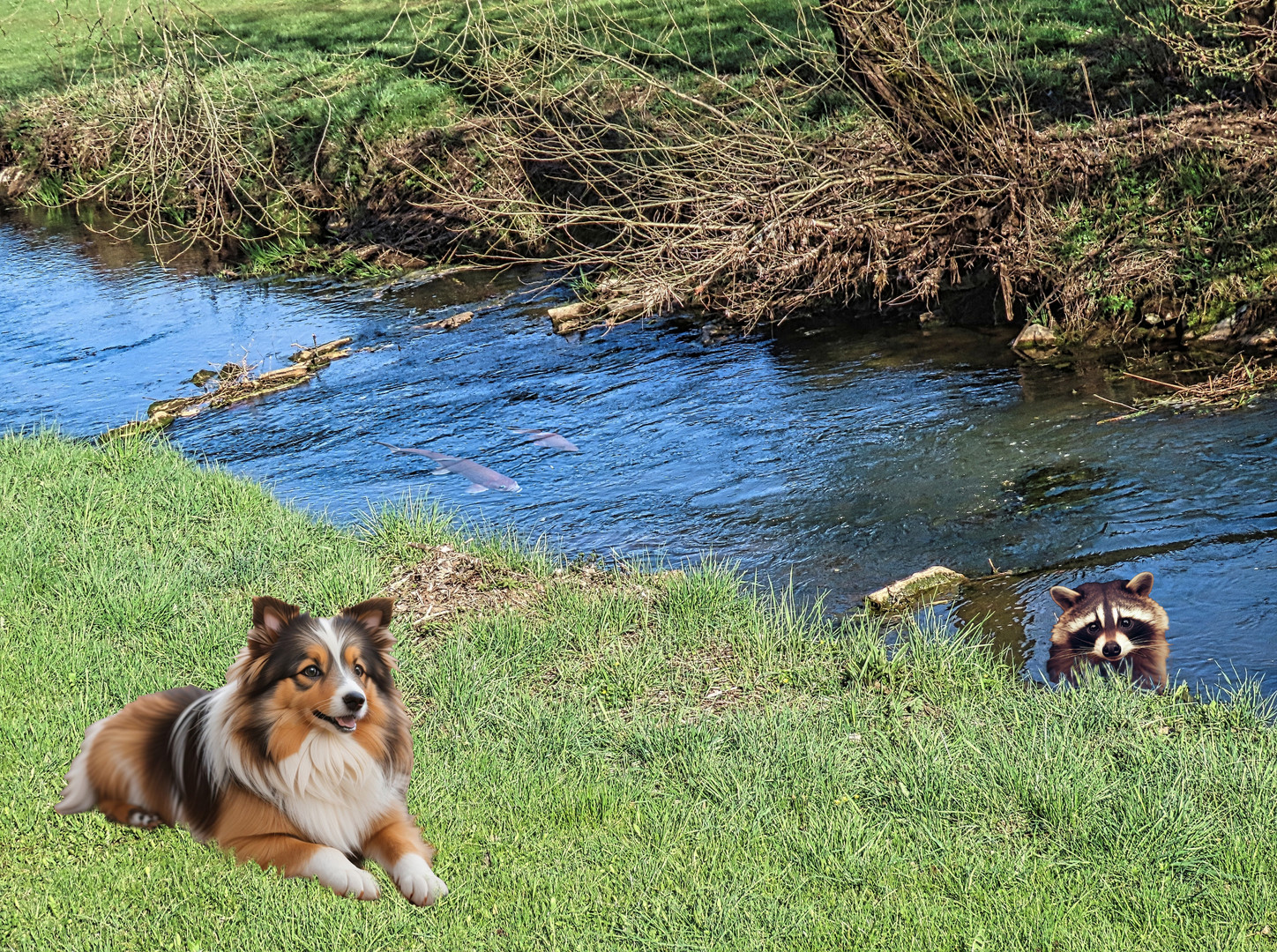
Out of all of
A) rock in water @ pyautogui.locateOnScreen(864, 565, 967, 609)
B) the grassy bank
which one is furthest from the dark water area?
the grassy bank

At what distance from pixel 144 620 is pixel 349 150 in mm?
13776

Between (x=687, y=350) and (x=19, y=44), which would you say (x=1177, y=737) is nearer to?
(x=687, y=350)

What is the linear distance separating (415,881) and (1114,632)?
12.1ft

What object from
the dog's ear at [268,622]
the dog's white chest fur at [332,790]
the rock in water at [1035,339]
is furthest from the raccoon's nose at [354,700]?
the rock in water at [1035,339]

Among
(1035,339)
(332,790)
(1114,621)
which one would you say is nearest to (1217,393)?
(1035,339)

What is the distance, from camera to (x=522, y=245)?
15.9 meters

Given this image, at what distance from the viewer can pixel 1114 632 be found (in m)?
5.75

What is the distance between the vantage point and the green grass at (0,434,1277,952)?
3.62 metres

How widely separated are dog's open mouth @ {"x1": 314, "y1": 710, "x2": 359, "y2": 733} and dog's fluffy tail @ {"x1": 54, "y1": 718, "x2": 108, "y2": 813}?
1.00 metres

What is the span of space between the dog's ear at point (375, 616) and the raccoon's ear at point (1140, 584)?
3812 mm

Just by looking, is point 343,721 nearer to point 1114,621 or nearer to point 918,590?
point 1114,621

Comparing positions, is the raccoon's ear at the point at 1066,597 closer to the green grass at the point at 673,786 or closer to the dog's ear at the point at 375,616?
the green grass at the point at 673,786

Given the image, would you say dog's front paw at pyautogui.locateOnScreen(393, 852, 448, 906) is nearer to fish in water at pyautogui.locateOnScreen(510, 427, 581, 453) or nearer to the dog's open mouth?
the dog's open mouth

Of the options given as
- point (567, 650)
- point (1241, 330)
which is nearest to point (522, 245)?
point (1241, 330)
